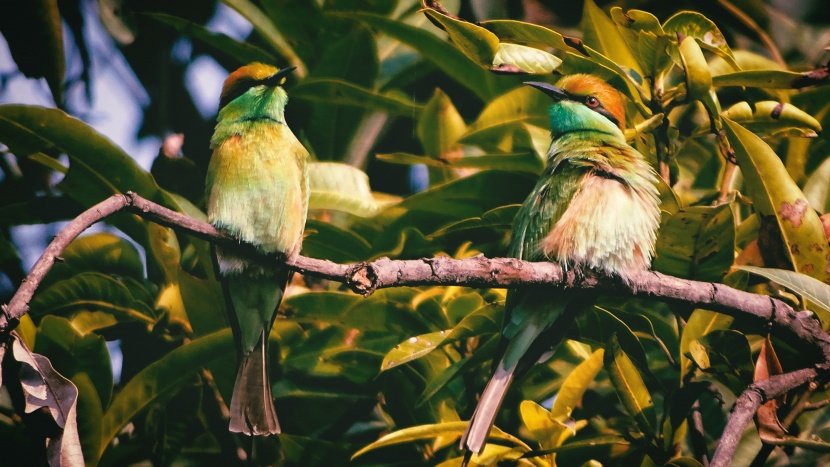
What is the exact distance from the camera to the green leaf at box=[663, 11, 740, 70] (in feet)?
6.63

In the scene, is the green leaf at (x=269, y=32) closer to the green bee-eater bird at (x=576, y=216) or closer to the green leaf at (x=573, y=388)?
the green bee-eater bird at (x=576, y=216)

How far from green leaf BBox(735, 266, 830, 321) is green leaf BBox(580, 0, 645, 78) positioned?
0.73 meters

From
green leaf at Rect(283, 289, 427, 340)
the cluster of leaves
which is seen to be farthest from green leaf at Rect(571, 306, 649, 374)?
green leaf at Rect(283, 289, 427, 340)

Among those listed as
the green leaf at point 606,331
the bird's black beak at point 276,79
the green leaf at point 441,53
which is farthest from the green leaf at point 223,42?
the green leaf at point 606,331

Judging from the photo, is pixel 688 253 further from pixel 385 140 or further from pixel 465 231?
pixel 385 140

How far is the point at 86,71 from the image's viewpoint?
2.83m

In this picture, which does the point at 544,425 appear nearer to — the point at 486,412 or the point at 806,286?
the point at 486,412

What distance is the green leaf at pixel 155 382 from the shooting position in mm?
1986

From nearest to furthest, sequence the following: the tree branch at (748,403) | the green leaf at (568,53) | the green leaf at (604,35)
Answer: the tree branch at (748,403)
the green leaf at (568,53)
the green leaf at (604,35)

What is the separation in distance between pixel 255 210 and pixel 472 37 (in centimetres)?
64

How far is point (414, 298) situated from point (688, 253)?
68 cm

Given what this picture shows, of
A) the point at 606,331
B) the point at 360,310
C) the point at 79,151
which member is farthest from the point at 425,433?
the point at 79,151

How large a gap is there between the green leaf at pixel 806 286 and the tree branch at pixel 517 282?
0.07 meters

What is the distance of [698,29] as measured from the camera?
204cm
